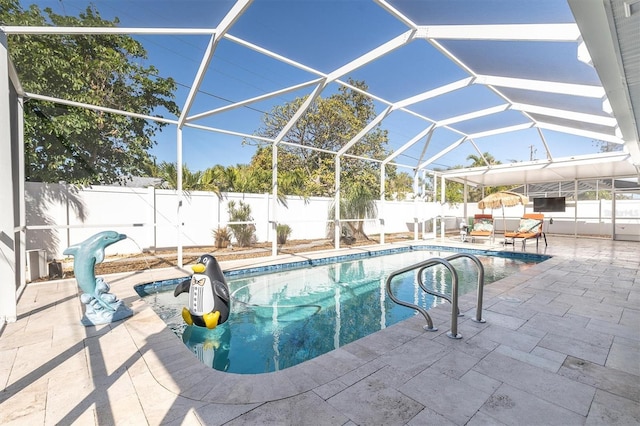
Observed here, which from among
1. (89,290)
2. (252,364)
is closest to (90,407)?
(252,364)

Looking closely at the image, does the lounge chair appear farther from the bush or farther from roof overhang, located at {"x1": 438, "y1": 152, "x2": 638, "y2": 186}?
the bush

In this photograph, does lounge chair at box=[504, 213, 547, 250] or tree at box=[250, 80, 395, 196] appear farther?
tree at box=[250, 80, 395, 196]

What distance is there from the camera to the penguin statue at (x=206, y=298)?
3.91 metres

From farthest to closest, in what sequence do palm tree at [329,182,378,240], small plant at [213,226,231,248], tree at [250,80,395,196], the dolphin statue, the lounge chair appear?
tree at [250,80,395,196] < palm tree at [329,182,378,240] < the lounge chair < small plant at [213,226,231,248] < the dolphin statue

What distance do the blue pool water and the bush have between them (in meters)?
3.34

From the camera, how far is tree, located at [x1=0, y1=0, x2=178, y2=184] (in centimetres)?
727

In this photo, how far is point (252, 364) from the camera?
350cm

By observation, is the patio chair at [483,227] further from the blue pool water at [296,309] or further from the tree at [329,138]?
the tree at [329,138]

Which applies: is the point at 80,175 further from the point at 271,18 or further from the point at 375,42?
the point at 375,42

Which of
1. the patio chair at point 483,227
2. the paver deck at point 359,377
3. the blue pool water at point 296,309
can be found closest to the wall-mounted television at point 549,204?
the patio chair at point 483,227

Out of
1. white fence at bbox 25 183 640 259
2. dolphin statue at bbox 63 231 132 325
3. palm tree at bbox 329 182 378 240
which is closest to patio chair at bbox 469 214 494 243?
white fence at bbox 25 183 640 259

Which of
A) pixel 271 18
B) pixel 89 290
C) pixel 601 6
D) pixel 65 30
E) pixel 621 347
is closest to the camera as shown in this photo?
pixel 601 6

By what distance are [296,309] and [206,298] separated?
185cm

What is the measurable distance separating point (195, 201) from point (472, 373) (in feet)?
32.2
